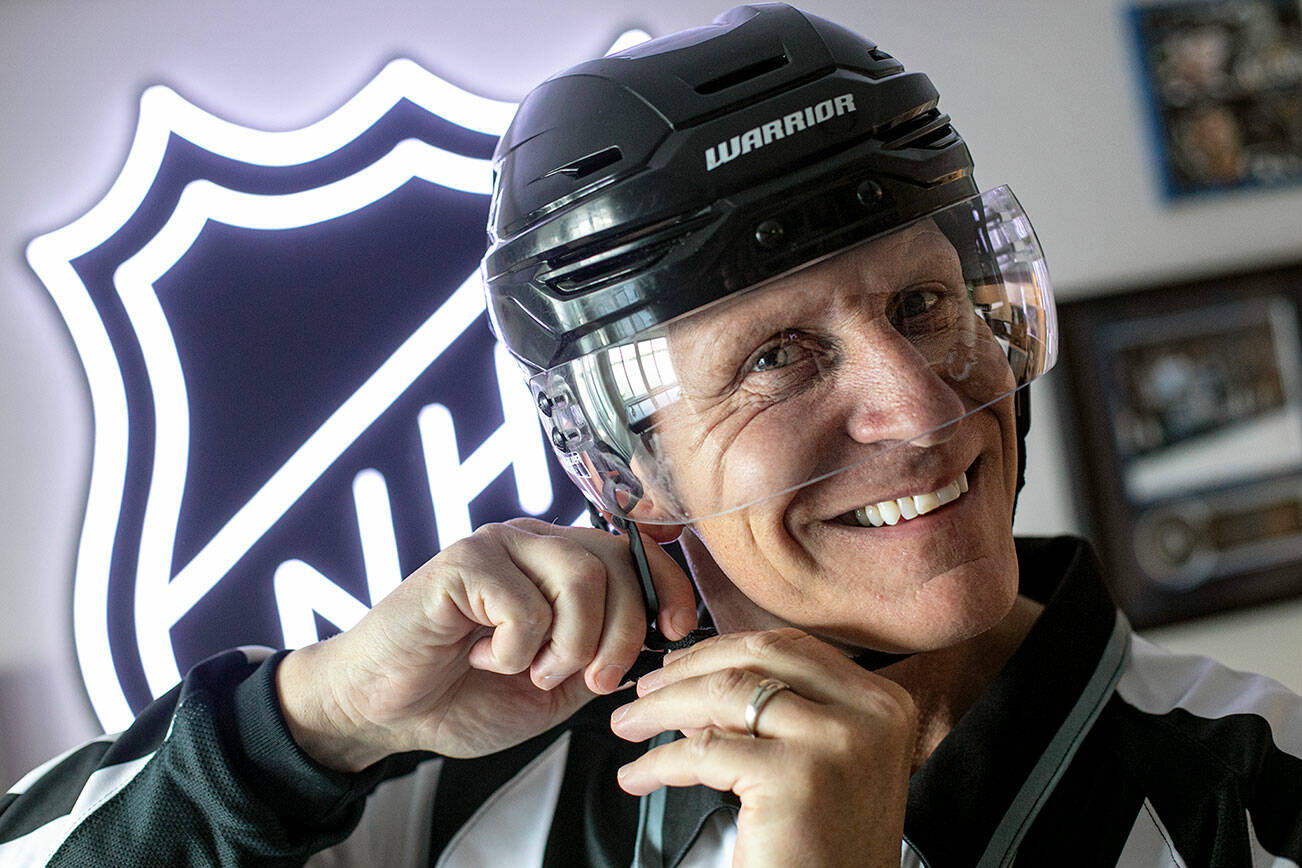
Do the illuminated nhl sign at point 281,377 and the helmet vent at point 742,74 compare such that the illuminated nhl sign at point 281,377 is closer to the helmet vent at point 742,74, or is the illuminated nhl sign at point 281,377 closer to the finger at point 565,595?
the finger at point 565,595

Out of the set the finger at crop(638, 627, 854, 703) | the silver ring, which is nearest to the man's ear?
the finger at crop(638, 627, 854, 703)

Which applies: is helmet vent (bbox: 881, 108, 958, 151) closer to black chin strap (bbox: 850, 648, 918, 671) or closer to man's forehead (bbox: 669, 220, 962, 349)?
man's forehead (bbox: 669, 220, 962, 349)

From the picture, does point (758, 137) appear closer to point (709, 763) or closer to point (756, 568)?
point (756, 568)

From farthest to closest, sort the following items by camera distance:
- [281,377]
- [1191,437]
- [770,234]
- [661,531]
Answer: [1191,437] → [281,377] → [661,531] → [770,234]

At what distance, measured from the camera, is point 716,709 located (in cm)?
85

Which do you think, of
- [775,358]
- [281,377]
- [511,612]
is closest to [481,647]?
[511,612]

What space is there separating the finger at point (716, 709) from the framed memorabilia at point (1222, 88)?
2148 millimetres

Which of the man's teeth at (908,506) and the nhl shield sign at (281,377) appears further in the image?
the nhl shield sign at (281,377)

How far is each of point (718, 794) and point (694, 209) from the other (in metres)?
0.58

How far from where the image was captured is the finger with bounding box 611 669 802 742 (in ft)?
2.66

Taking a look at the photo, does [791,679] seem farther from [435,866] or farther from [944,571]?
[435,866]

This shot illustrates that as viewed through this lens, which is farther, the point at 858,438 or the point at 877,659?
the point at 877,659

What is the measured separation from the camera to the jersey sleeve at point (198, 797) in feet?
A: 3.41

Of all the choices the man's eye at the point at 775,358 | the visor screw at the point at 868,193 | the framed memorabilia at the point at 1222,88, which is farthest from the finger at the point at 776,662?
the framed memorabilia at the point at 1222,88
